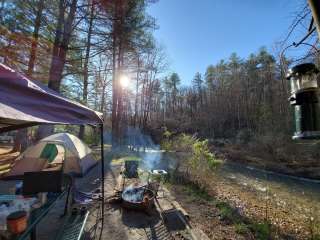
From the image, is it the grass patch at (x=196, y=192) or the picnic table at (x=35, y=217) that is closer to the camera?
the picnic table at (x=35, y=217)

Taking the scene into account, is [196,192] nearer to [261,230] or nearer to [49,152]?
[261,230]

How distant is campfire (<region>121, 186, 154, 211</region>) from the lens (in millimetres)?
3977

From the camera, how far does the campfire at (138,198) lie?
157 inches

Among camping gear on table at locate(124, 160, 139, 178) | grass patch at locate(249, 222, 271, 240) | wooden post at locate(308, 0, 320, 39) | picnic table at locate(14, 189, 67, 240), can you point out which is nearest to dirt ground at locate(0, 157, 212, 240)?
picnic table at locate(14, 189, 67, 240)

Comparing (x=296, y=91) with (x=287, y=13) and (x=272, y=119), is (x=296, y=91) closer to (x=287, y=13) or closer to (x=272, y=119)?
(x=287, y=13)

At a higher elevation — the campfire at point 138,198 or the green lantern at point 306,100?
the green lantern at point 306,100

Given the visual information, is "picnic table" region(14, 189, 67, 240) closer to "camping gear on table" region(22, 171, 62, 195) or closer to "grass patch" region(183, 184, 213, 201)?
"camping gear on table" region(22, 171, 62, 195)

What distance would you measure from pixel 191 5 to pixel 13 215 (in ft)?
21.6

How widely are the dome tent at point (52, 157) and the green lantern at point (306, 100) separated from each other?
5777 millimetres

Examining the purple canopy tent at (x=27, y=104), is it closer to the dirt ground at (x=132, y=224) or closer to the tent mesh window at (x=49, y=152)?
the dirt ground at (x=132, y=224)

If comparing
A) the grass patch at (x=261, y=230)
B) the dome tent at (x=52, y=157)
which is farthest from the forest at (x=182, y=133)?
the dome tent at (x=52, y=157)

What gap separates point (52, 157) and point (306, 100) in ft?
22.7

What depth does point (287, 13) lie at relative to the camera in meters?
2.20

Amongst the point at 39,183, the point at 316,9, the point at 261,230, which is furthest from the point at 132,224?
the point at 316,9
